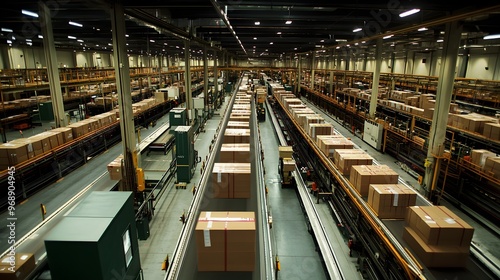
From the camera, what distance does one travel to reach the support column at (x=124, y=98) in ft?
19.3

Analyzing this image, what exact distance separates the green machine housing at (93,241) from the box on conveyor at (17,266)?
1277 mm

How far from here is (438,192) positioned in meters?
8.69

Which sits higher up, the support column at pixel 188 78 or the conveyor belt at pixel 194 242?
the support column at pixel 188 78

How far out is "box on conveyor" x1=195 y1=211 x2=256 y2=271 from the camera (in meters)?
3.12

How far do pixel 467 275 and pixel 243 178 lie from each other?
3.63 meters

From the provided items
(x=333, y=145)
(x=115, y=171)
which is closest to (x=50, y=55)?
(x=115, y=171)

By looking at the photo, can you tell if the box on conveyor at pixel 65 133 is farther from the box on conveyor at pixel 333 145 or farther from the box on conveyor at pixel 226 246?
the box on conveyor at pixel 333 145

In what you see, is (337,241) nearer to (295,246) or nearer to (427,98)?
(295,246)

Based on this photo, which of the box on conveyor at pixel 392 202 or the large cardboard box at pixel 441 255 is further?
the box on conveyor at pixel 392 202

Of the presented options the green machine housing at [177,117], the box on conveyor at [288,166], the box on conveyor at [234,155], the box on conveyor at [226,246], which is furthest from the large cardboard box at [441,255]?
the green machine housing at [177,117]

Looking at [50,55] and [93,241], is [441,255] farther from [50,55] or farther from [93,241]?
[50,55]

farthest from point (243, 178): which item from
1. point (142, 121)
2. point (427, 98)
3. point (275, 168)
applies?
point (142, 121)

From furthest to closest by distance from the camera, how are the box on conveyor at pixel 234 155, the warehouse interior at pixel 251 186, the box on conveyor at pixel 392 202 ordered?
the box on conveyor at pixel 234 155 → the box on conveyor at pixel 392 202 → the warehouse interior at pixel 251 186

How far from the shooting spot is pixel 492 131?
813cm
